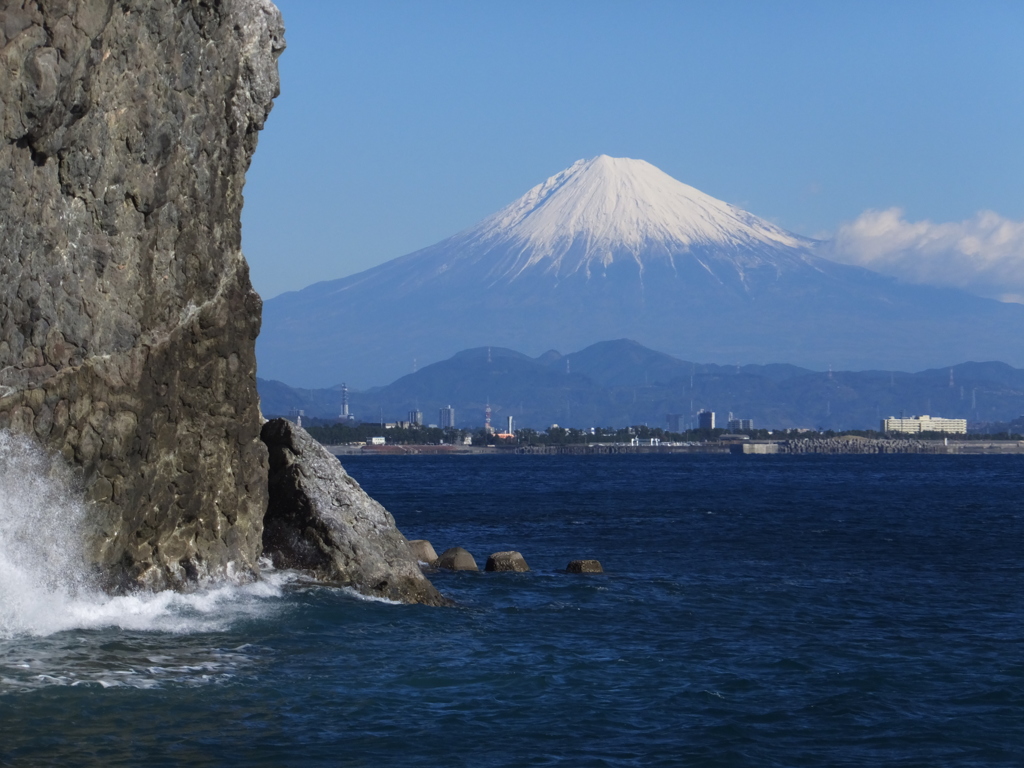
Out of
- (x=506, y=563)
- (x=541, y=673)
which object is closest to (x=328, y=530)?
(x=506, y=563)

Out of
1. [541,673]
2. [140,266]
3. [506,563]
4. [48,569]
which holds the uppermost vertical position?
[140,266]

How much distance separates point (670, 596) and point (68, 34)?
18.5 meters

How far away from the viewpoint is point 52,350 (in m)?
25.5

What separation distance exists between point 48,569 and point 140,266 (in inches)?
234

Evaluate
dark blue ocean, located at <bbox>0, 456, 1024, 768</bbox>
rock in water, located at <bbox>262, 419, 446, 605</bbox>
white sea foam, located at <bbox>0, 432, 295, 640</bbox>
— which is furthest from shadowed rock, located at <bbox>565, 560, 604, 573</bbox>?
white sea foam, located at <bbox>0, 432, 295, 640</bbox>

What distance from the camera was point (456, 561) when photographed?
40438 mm

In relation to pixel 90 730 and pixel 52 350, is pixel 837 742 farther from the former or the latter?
pixel 52 350

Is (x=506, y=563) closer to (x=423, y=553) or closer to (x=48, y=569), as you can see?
(x=423, y=553)

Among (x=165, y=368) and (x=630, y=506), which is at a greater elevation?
(x=165, y=368)

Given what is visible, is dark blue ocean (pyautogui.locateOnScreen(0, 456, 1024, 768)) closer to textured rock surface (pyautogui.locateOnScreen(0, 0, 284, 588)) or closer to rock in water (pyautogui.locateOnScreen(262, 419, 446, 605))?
rock in water (pyautogui.locateOnScreen(262, 419, 446, 605))

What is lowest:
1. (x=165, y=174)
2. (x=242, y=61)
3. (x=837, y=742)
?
(x=837, y=742)

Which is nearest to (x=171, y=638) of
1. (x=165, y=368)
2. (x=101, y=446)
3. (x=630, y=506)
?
(x=101, y=446)

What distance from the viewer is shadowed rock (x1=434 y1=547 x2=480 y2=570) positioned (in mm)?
40281

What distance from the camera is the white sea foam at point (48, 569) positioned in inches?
976
